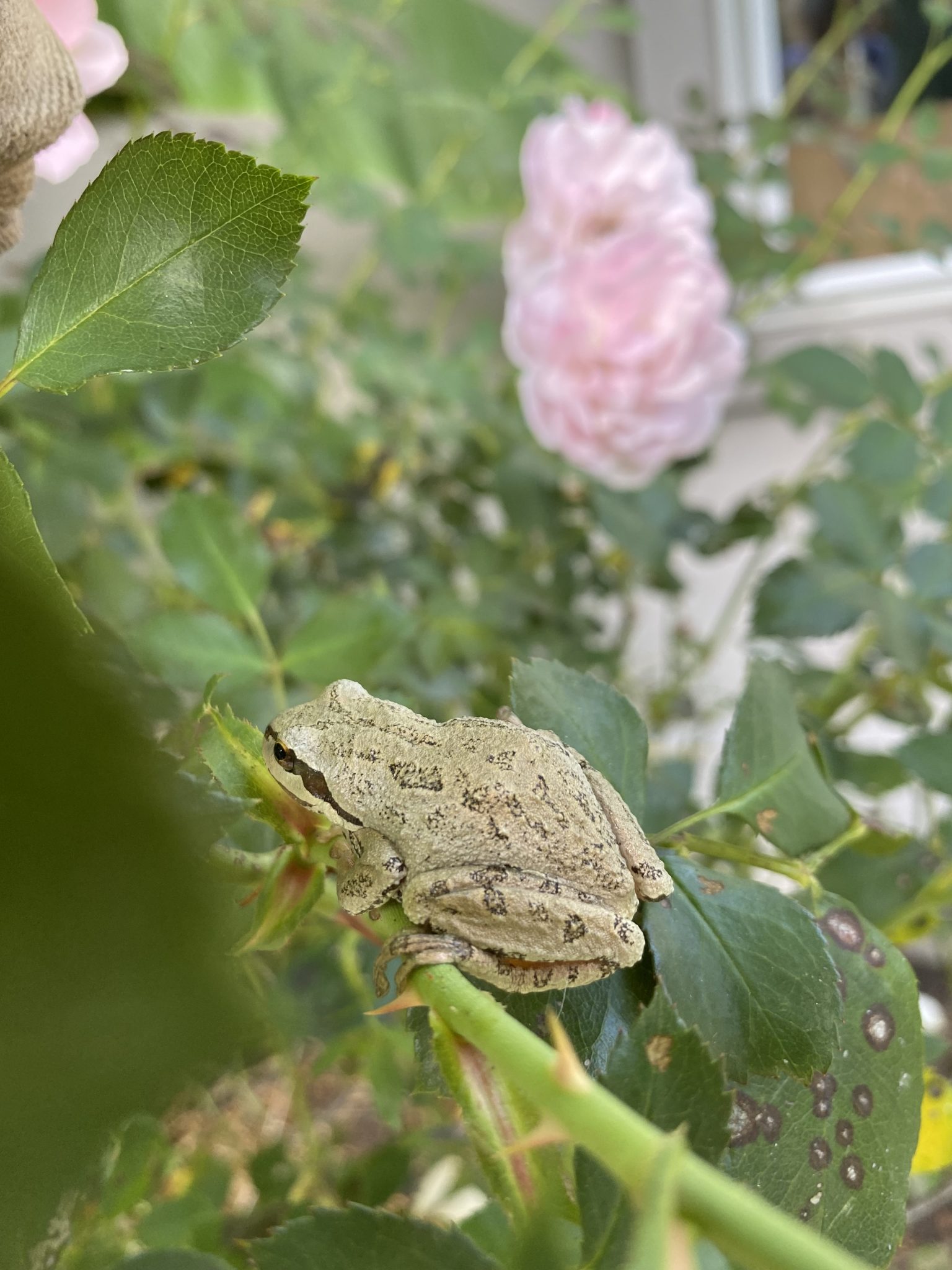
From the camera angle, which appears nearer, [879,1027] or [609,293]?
[879,1027]

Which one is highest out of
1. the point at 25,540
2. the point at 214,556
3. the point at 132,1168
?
the point at 25,540

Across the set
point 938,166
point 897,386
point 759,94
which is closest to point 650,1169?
point 897,386

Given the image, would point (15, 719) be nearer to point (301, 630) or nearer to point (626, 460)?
point (301, 630)

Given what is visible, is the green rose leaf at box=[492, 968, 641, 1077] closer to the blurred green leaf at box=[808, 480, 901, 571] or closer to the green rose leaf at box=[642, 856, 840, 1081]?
the green rose leaf at box=[642, 856, 840, 1081]

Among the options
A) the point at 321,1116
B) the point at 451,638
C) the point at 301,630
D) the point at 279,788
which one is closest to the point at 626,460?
the point at 451,638

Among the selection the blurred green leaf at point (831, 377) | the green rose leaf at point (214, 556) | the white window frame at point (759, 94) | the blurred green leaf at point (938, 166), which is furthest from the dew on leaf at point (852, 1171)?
the white window frame at point (759, 94)

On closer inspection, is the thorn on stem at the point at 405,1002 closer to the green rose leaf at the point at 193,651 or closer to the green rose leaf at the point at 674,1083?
the green rose leaf at the point at 674,1083

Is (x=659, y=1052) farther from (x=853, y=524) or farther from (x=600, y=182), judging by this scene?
(x=600, y=182)

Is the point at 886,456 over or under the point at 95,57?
under
